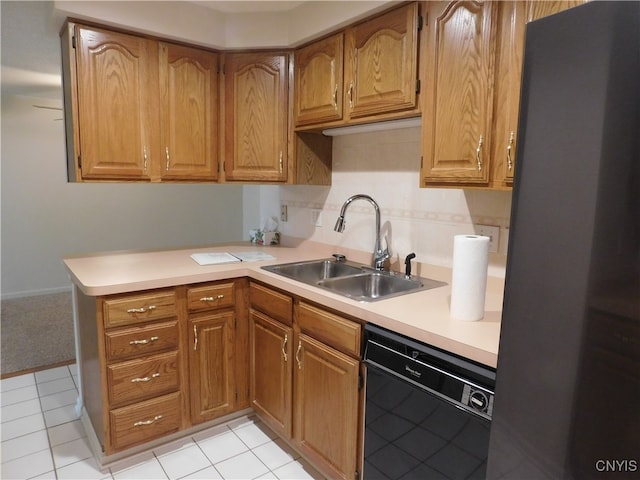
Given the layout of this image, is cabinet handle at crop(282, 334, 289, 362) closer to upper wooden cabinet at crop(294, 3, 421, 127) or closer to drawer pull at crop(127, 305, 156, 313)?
drawer pull at crop(127, 305, 156, 313)

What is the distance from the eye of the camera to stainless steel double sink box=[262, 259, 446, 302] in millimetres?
1911

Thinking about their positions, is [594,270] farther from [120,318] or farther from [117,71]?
[117,71]

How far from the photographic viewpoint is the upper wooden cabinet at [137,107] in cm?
205

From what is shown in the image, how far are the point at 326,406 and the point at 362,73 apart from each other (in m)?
1.50

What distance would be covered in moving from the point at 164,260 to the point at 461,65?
178 centimetres

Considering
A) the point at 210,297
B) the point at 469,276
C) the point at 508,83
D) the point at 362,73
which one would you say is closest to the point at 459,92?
the point at 508,83

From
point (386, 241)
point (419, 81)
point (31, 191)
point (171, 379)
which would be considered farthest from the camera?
point (31, 191)

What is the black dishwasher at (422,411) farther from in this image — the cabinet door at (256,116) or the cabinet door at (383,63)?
the cabinet door at (256,116)

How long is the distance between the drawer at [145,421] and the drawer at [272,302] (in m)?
0.60

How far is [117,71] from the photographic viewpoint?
6.97 ft

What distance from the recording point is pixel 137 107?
86.6 inches

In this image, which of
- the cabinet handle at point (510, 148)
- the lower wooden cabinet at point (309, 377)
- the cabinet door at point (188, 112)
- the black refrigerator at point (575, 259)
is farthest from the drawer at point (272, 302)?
the black refrigerator at point (575, 259)

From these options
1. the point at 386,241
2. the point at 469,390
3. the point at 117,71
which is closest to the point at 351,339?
the point at 469,390

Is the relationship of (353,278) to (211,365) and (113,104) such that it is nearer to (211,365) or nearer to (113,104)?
(211,365)
